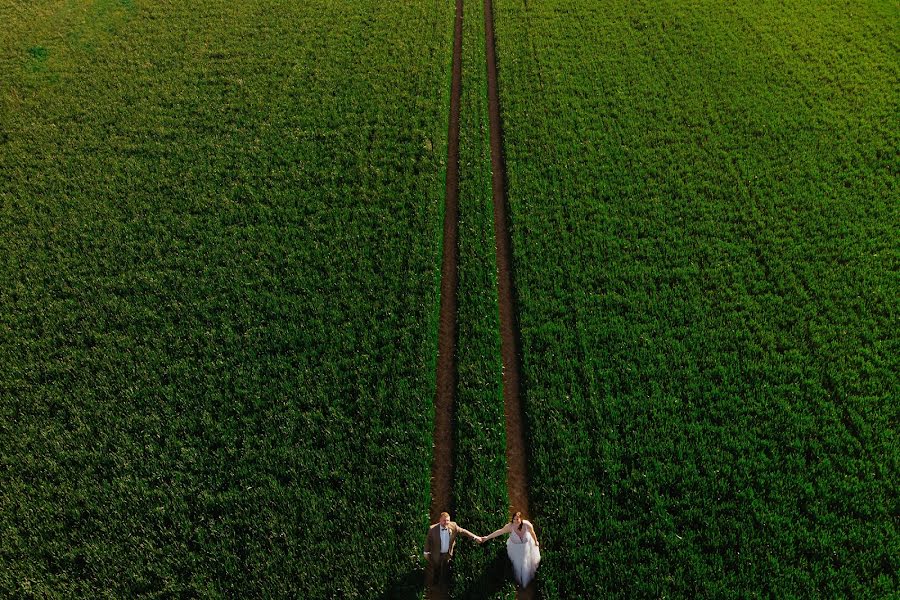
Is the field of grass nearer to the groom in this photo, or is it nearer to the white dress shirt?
the groom

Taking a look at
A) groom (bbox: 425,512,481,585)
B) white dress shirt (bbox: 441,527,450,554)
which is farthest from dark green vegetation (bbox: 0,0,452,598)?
white dress shirt (bbox: 441,527,450,554)

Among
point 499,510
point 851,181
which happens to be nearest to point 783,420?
point 499,510

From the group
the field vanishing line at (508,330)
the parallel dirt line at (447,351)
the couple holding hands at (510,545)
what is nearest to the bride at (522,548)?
the couple holding hands at (510,545)

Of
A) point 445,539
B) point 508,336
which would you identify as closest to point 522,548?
point 445,539

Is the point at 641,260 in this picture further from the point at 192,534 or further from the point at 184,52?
the point at 184,52

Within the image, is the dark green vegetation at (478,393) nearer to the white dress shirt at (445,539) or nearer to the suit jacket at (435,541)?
the suit jacket at (435,541)

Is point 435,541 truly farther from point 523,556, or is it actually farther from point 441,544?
point 523,556

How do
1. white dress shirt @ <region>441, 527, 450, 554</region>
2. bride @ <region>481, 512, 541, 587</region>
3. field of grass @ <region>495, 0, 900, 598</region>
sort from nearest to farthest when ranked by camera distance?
white dress shirt @ <region>441, 527, 450, 554</region> → bride @ <region>481, 512, 541, 587</region> → field of grass @ <region>495, 0, 900, 598</region>
